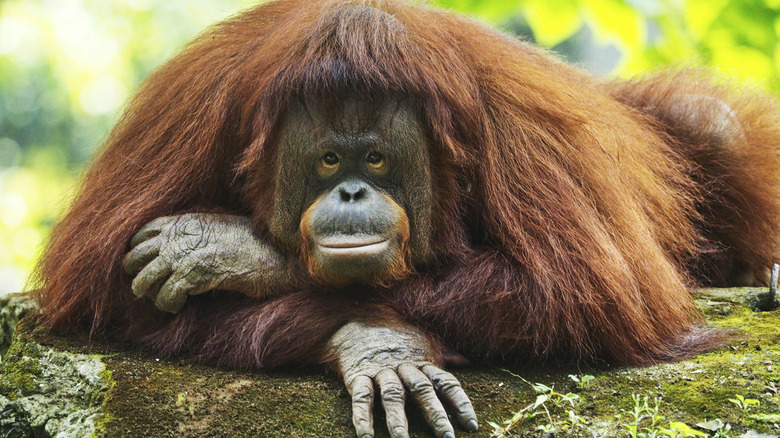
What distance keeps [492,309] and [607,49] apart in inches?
536

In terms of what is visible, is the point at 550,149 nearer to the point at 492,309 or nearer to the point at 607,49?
the point at 492,309

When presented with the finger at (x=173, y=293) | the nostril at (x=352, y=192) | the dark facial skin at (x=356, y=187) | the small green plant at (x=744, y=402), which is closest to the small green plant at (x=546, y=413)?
the small green plant at (x=744, y=402)

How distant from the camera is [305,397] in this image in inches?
120

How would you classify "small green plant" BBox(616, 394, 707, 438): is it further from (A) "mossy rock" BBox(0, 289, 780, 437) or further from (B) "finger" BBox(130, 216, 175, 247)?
(B) "finger" BBox(130, 216, 175, 247)

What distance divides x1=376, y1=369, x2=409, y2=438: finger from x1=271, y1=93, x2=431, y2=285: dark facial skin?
447 millimetres

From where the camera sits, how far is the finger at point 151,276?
3.45 m

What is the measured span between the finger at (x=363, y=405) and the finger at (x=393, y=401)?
43 mm

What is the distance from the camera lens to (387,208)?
3197 mm

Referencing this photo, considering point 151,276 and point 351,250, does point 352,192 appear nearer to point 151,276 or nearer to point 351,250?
point 351,250

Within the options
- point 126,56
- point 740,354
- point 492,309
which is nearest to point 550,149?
point 492,309

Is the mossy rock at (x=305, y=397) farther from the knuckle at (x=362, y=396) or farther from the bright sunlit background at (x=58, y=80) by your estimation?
the bright sunlit background at (x=58, y=80)

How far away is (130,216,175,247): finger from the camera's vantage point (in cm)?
358

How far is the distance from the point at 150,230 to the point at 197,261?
0.30 metres

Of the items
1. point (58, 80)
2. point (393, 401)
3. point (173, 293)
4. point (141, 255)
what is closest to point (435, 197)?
point (393, 401)
